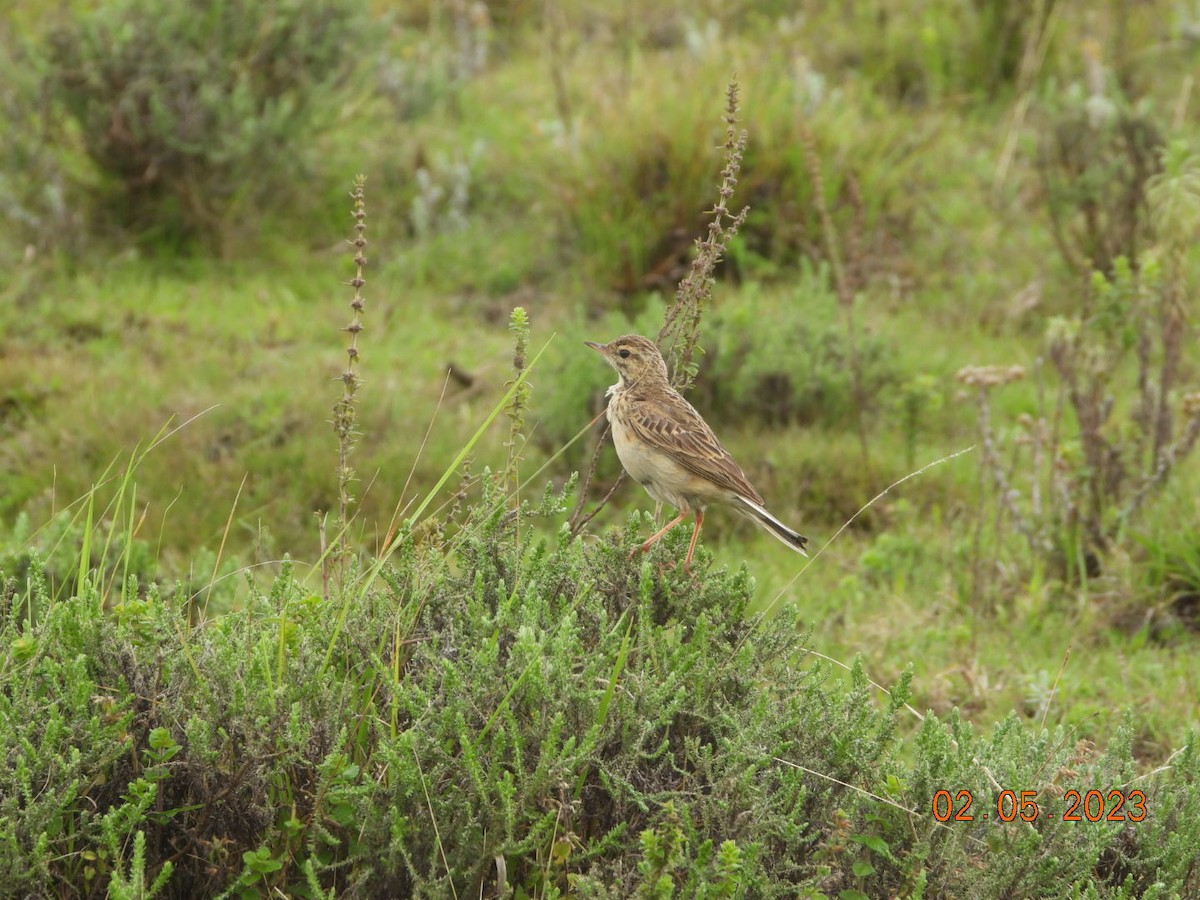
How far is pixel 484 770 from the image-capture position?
3.22m

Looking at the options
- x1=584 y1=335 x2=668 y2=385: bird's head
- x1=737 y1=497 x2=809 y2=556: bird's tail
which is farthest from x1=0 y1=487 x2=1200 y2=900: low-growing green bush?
x1=584 y1=335 x2=668 y2=385: bird's head

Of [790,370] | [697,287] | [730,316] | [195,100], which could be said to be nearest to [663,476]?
[697,287]

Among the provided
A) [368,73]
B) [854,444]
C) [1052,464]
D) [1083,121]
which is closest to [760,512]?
[1052,464]

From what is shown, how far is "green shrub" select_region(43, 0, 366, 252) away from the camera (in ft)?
29.0

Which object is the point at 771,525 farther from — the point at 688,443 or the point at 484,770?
the point at 484,770

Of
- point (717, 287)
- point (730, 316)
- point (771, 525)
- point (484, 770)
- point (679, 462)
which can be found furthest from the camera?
point (717, 287)

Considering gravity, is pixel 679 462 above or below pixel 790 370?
above

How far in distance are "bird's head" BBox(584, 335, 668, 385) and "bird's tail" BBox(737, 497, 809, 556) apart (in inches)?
22.4

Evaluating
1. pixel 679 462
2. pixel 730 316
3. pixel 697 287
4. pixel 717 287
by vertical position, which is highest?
pixel 697 287

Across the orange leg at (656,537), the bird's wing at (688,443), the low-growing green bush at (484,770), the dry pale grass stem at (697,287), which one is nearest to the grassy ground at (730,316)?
the bird's wing at (688,443)

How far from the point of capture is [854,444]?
736 centimetres

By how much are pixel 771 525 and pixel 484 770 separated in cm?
127

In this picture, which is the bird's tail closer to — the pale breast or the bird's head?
the pale breast

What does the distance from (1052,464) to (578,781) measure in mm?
3544
